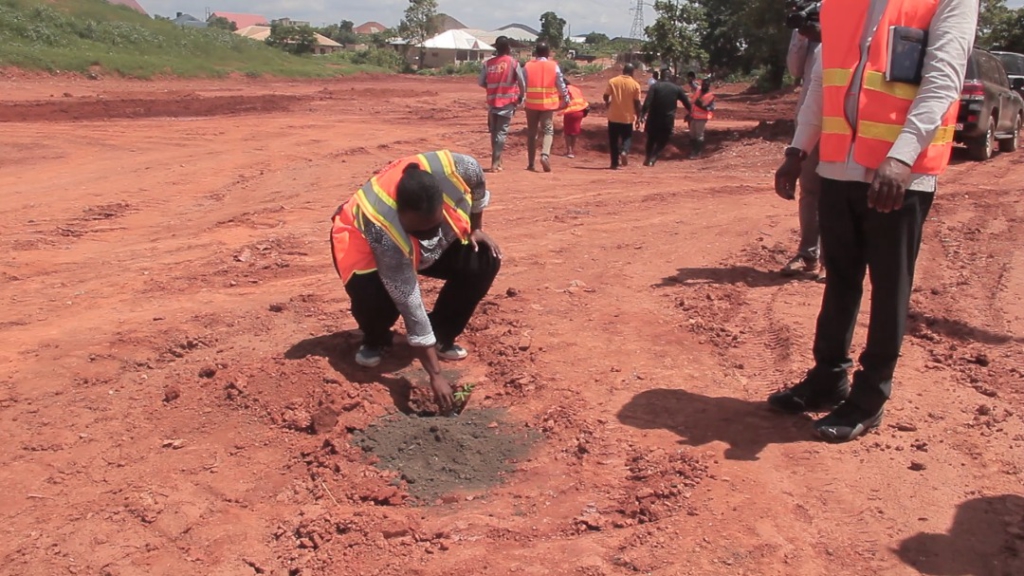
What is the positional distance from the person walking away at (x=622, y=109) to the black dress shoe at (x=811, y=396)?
29.5 feet

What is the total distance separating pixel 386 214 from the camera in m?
4.21

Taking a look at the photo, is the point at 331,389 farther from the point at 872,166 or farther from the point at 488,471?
the point at 872,166

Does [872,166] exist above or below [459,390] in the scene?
above

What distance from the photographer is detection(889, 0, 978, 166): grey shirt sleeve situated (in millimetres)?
3291

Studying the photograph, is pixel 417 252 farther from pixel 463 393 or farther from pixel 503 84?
pixel 503 84

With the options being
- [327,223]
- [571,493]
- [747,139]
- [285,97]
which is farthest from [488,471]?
[285,97]

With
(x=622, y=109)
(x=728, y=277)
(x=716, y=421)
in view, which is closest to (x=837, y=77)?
(x=716, y=421)

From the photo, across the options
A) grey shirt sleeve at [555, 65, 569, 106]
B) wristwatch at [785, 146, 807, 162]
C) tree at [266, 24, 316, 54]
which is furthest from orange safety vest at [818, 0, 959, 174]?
tree at [266, 24, 316, 54]

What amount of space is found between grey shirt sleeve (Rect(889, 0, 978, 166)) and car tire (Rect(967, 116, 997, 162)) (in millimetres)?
10892

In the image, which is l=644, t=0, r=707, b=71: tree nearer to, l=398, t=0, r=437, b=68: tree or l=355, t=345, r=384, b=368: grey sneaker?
l=355, t=345, r=384, b=368: grey sneaker

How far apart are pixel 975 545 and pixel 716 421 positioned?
121cm

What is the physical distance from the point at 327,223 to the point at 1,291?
277 cm

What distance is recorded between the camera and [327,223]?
8070 mm

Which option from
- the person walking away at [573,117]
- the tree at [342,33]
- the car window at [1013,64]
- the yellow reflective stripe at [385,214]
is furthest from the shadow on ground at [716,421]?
the tree at [342,33]
